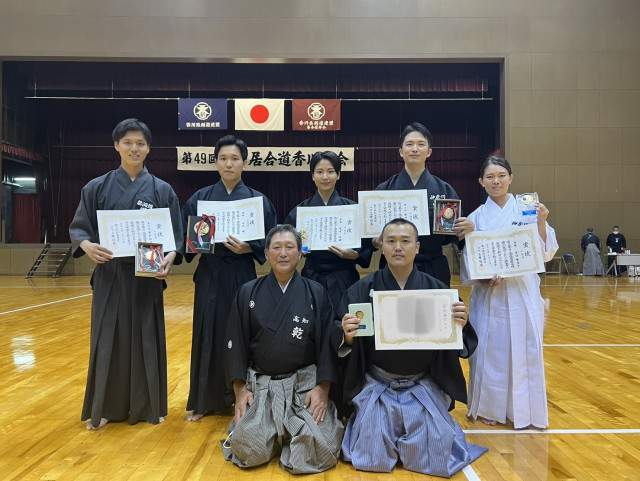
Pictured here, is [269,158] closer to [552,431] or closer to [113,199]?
[113,199]

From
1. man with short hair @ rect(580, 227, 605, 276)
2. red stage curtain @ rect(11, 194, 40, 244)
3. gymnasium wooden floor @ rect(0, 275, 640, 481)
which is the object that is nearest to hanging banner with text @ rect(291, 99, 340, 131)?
man with short hair @ rect(580, 227, 605, 276)

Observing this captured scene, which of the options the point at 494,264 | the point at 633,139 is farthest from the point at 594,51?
the point at 494,264

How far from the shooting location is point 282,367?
284cm

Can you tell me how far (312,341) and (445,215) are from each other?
110cm

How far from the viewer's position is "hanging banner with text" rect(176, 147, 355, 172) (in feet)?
52.0

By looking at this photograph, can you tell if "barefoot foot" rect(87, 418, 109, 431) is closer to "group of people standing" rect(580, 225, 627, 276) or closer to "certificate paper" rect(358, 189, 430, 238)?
"certificate paper" rect(358, 189, 430, 238)

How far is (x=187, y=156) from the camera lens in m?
15.9

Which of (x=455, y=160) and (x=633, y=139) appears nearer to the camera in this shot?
(x=633, y=139)

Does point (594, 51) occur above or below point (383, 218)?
above

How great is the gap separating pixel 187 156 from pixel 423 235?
1372 centimetres

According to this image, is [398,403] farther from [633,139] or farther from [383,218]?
[633,139]

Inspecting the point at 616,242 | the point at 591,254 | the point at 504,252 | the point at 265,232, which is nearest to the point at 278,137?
the point at 591,254

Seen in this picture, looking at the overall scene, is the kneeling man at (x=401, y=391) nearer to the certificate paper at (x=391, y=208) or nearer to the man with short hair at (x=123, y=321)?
the certificate paper at (x=391, y=208)

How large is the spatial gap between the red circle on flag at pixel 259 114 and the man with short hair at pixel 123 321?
12.0m
